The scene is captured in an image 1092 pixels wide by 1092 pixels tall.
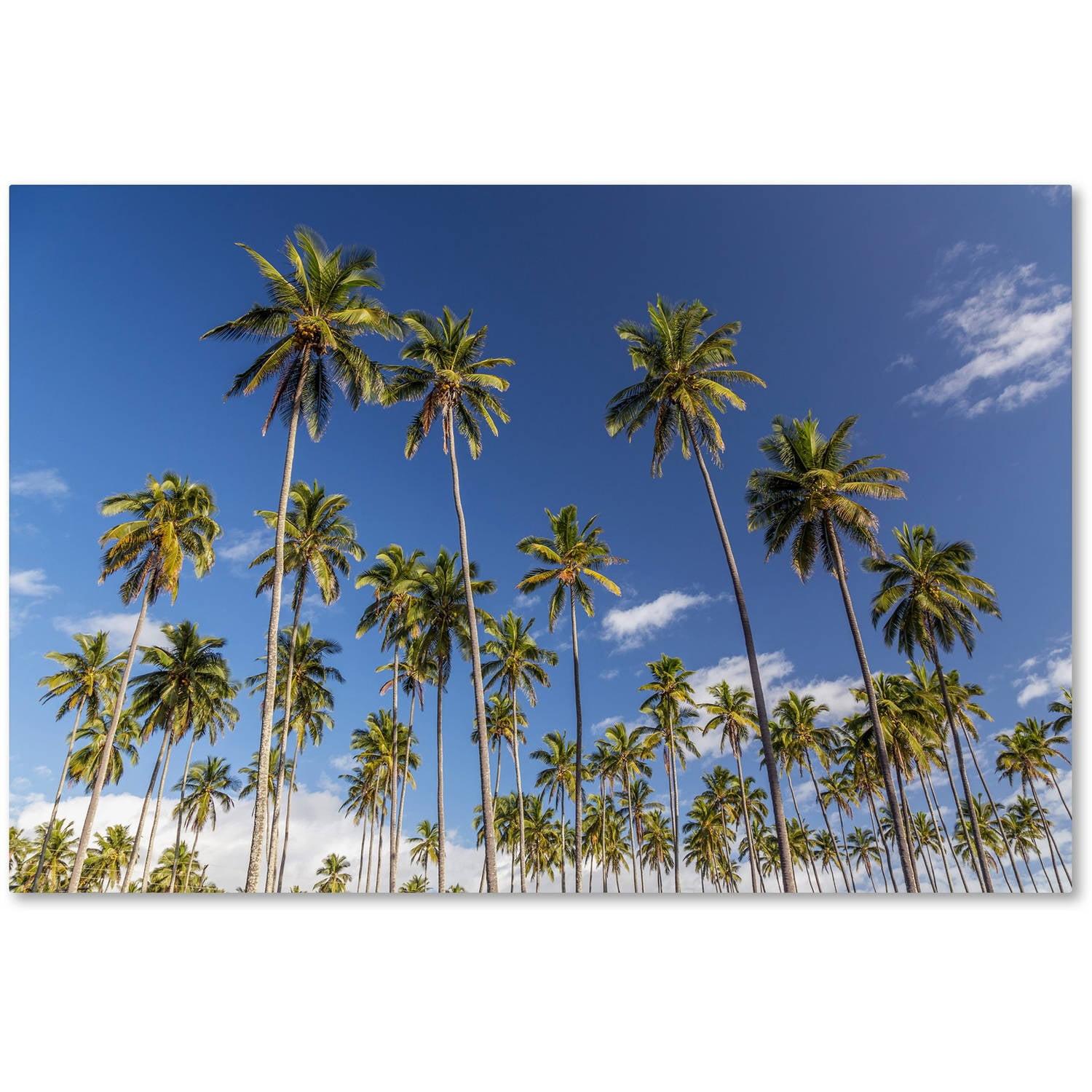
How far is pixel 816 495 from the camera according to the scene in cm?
1677

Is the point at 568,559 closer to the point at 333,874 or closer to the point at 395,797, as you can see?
the point at 395,797

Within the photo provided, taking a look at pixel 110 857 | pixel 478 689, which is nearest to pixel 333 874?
pixel 110 857

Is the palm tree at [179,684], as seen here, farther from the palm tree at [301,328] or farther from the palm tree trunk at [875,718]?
the palm tree trunk at [875,718]

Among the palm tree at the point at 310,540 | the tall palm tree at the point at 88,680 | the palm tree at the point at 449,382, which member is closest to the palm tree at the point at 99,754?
the tall palm tree at the point at 88,680

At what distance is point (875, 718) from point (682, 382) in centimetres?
936

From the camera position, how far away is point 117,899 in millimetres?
8180

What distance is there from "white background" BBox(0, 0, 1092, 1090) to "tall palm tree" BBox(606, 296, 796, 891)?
263 inches

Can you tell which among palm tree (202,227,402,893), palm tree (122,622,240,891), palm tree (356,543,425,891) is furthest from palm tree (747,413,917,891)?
palm tree (122,622,240,891)

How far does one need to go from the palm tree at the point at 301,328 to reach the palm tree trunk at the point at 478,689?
3.41 meters

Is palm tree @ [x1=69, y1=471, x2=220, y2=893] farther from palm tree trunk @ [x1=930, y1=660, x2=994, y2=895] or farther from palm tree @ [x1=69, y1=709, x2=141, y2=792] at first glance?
palm tree trunk @ [x1=930, y1=660, x2=994, y2=895]

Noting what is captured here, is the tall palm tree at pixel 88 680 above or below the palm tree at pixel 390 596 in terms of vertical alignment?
below

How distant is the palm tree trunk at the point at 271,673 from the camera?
35.4 ft

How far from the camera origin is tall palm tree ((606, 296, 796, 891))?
633 inches
